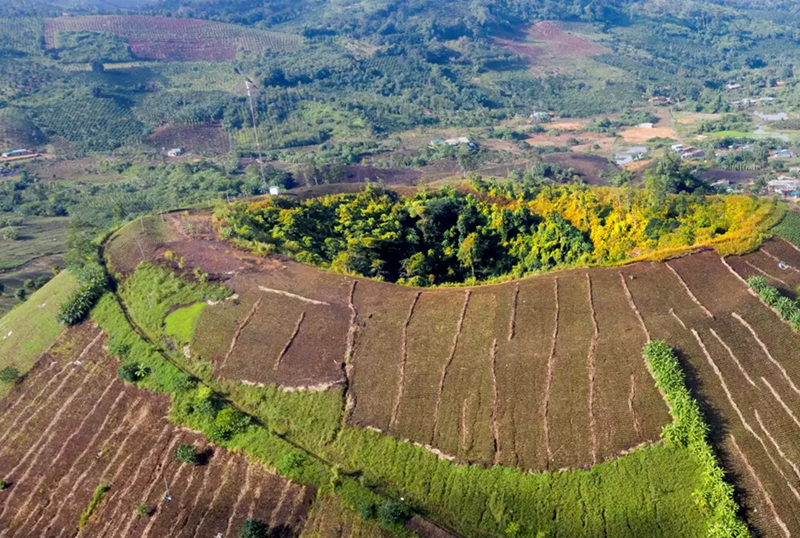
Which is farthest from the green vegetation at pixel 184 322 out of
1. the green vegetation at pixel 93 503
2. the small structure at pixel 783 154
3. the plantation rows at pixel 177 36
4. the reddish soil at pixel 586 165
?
the plantation rows at pixel 177 36

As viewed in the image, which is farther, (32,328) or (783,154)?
(783,154)

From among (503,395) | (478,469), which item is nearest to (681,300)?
(503,395)

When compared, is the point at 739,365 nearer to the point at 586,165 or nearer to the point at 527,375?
the point at 527,375

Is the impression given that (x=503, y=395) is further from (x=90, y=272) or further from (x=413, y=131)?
(x=413, y=131)

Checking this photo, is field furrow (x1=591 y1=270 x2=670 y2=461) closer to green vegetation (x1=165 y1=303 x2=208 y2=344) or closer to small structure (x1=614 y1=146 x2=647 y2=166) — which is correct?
green vegetation (x1=165 y1=303 x2=208 y2=344)

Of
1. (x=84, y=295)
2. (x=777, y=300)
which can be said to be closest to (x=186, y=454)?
(x=84, y=295)

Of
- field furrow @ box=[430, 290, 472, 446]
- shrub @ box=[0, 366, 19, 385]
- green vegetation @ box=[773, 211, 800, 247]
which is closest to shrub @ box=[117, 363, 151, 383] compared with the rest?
shrub @ box=[0, 366, 19, 385]
